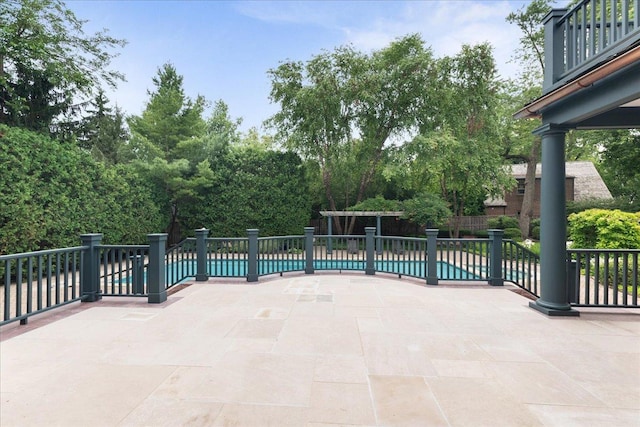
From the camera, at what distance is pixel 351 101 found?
13.0 meters

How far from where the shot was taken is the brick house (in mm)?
20297

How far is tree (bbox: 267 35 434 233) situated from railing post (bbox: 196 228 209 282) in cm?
790

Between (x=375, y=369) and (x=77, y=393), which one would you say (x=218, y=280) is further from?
(x=375, y=369)

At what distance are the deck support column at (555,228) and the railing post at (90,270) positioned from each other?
6.71m

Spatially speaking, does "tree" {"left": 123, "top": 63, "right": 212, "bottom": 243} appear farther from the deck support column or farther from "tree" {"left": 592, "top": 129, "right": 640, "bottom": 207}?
"tree" {"left": 592, "top": 129, "right": 640, "bottom": 207}

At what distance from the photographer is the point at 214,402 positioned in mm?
2225

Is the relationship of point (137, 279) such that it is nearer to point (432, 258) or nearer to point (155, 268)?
point (155, 268)

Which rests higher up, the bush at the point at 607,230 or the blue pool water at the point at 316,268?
the bush at the point at 607,230

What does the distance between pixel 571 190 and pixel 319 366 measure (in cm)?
2418

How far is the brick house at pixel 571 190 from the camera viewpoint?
66.6 ft

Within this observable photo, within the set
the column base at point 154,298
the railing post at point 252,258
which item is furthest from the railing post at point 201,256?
the column base at point 154,298

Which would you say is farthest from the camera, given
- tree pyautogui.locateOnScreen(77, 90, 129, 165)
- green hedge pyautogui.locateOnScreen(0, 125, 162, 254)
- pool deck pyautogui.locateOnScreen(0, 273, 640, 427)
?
tree pyautogui.locateOnScreen(77, 90, 129, 165)

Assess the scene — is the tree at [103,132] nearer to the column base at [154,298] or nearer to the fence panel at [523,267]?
the column base at [154,298]

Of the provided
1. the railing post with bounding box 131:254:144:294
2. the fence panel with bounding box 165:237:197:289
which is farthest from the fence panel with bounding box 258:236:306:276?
the railing post with bounding box 131:254:144:294
